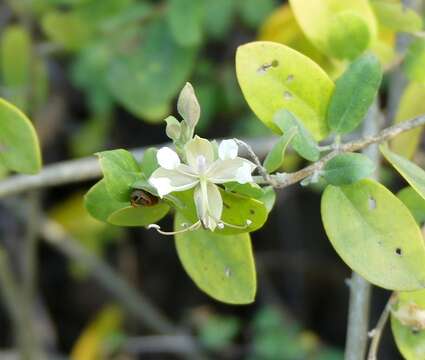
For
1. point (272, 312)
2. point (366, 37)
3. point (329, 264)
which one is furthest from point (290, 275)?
point (366, 37)

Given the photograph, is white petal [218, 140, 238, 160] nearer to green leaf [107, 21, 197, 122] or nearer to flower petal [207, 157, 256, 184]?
flower petal [207, 157, 256, 184]

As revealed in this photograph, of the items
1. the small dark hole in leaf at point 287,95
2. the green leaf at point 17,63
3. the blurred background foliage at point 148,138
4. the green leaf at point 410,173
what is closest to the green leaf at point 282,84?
the small dark hole in leaf at point 287,95

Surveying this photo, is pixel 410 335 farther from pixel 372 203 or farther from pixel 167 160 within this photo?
pixel 167 160

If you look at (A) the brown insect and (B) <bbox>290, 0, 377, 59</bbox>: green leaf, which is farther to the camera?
(B) <bbox>290, 0, 377, 59</bbox>: green leaf

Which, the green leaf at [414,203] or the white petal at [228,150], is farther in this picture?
the green leaf at [414,203]

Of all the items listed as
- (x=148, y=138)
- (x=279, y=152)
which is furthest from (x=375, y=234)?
(x=148, y=138)

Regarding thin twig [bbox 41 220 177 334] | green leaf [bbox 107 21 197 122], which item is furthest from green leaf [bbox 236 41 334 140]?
thin twig [bbox 41 220 177 334]

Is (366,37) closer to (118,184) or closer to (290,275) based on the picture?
(118,184)

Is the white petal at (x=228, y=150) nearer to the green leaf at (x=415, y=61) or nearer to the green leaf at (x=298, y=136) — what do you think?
the green leaf at (x=298, y=136)
